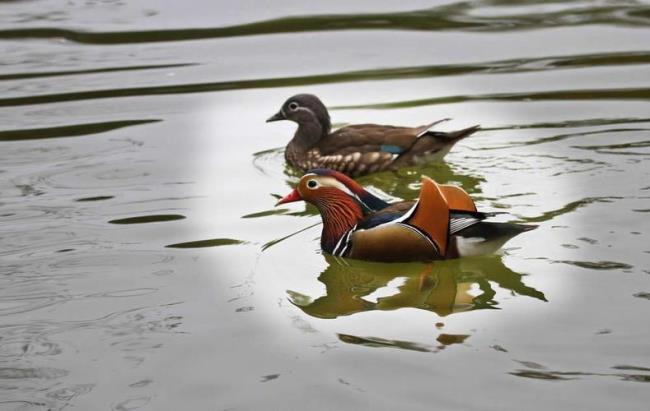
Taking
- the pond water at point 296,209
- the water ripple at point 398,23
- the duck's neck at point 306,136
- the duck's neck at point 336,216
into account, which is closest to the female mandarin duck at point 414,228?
the duck's neck at point 336,216

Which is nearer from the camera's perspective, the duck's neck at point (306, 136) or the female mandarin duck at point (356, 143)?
the female mandarin duck at point (356, 143)

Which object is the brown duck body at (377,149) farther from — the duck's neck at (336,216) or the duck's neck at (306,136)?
the duck's neck at (336,216)

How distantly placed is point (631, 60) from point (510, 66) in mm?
1073

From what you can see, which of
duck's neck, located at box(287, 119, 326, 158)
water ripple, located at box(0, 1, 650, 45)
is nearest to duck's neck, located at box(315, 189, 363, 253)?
duck's neck, located at box(287, 119, 326, 158)

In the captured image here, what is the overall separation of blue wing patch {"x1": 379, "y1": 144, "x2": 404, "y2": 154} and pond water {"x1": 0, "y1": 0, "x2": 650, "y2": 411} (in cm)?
22

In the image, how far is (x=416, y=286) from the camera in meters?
6.91

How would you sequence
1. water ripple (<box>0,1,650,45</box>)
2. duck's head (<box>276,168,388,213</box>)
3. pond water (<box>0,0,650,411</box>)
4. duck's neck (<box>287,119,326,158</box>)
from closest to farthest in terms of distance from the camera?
pond water (<box>0,0,650,411</box>)
duck's head (<box>276,168,388,213</box>)
duck's neck (<box>287,119,326,158</box>)
water ripple (<box>0,1,650,45</box>)

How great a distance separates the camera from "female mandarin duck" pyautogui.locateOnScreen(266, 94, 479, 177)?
30.0ft

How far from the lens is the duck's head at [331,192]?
7.57m

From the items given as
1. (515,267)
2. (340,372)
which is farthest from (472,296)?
(340,372)

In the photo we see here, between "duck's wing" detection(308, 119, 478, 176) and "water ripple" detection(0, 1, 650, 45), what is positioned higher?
"water ripple" detection(0, 1, 650, 45)

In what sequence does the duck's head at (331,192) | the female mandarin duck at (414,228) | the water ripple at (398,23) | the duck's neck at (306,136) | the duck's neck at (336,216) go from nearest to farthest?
the female mandarin duck at (414,228) < the duck's neck at (336,216) < the duck's head at (331,192) < the duck's neck at (306,136) < the water ripple at (398,23)

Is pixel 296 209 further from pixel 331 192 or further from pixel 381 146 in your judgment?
pixel 381 146

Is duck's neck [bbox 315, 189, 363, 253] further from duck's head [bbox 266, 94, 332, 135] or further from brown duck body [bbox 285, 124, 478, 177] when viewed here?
duck's head [bbox 266, 94, 332, 135]
